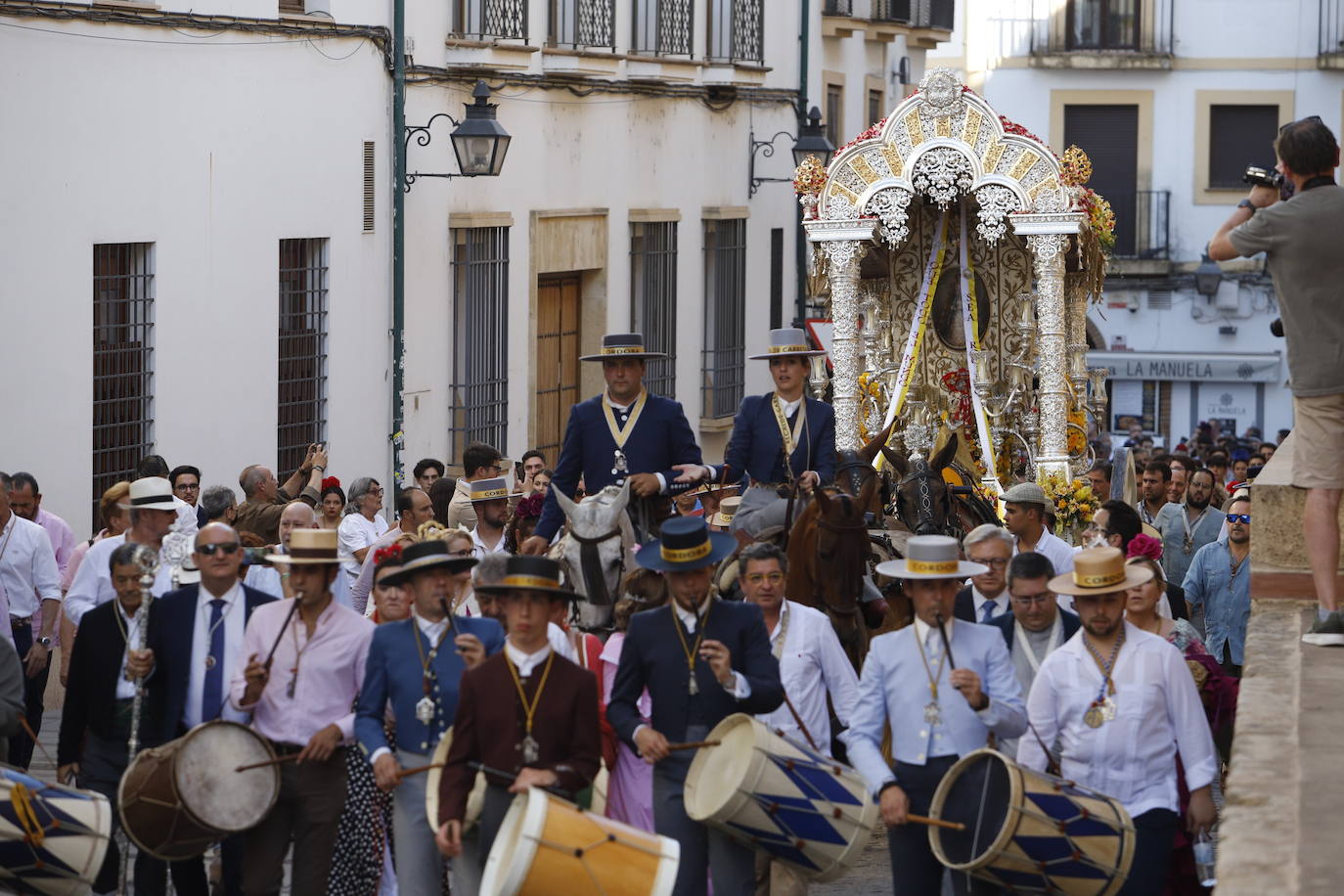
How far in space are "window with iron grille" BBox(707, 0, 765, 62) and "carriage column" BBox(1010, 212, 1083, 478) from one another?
755 cm

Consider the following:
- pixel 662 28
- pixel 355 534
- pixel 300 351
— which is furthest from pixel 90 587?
pixel 662 28

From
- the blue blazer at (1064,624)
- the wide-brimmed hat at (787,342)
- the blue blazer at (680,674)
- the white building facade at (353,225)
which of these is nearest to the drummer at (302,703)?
the blue blazer at (680,674)

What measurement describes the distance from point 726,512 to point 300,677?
4.95 metres

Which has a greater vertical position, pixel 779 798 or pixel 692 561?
pixel 692 561

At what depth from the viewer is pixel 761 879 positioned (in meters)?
9.23

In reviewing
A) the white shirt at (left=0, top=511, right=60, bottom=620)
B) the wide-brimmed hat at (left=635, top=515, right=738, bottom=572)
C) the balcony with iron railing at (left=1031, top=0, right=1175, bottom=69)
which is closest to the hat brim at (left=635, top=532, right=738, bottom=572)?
the wide-brimmed hat at (left=635, top=515, right=738, bottom=572)

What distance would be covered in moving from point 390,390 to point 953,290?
186 inches

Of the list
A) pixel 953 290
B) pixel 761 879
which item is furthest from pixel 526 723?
pixel 953 290

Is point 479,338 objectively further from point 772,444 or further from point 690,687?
point 690,687

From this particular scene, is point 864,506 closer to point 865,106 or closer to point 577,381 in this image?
point 577,381

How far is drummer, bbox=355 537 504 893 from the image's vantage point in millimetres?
8258

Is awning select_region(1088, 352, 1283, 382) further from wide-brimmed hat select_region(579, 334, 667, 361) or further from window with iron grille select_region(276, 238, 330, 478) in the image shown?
wide-brimmed hat select_region(579, 334, 667, 361)

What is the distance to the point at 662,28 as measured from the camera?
23.7 meters

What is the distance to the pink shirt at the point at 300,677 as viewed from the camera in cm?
859
